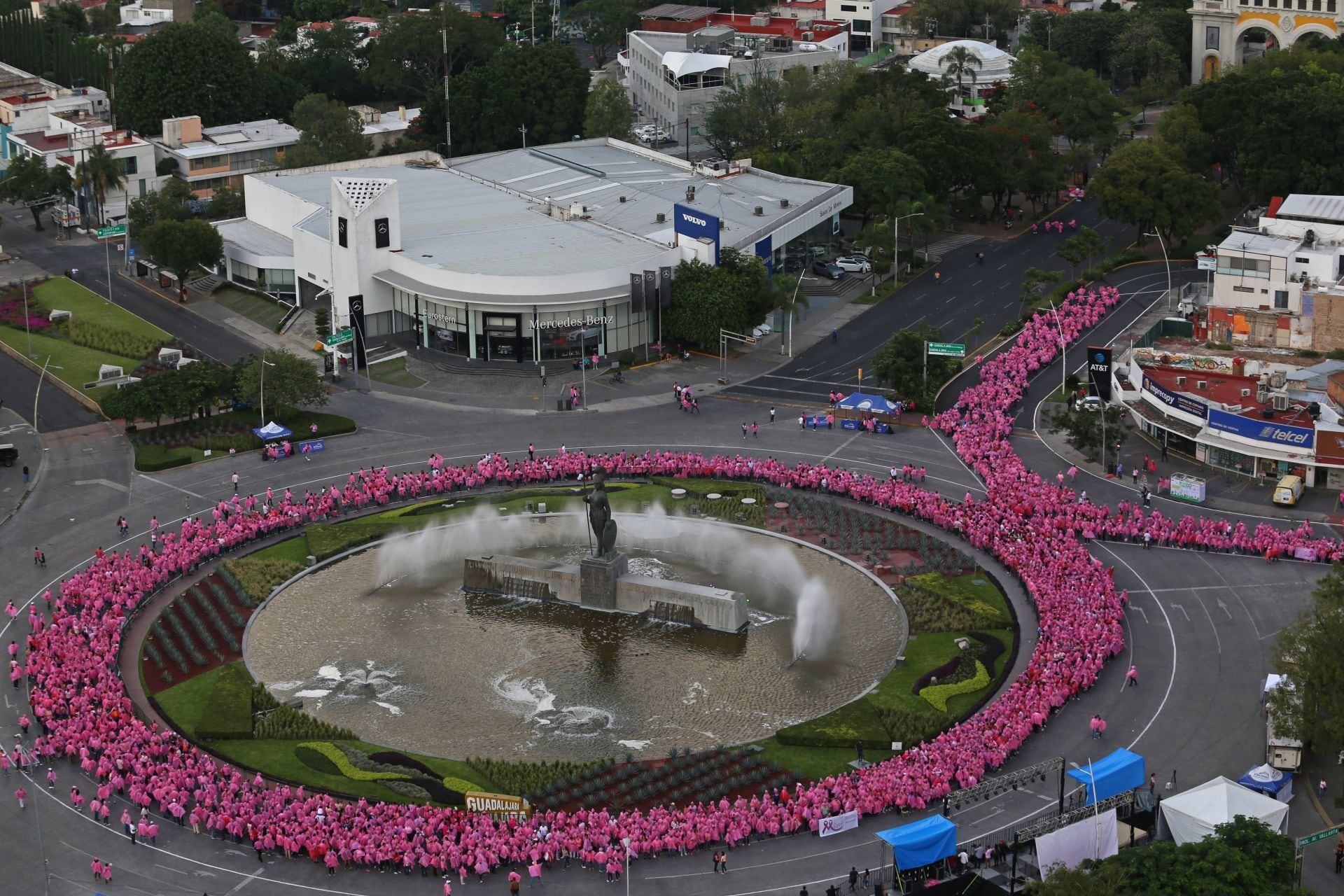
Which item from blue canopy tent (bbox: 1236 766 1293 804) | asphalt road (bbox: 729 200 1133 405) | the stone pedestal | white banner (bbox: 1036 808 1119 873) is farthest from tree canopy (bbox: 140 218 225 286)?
blue canopy tent (bbox: 1236 766 1293 804)

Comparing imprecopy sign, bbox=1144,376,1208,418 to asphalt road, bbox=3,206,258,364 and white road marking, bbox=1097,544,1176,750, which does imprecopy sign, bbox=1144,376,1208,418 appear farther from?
asphalt road, bbox=3,206,258,364

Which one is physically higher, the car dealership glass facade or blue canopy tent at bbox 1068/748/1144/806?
the car dealership glass facade

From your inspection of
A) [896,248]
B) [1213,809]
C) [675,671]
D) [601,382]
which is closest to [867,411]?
[601,382]

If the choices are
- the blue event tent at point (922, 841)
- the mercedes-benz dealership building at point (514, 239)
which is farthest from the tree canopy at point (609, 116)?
the blue event tent at point (922, 841)

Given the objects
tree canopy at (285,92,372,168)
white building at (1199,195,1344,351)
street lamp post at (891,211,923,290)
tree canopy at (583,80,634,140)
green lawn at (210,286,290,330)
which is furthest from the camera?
tree canopy at (583,80,634,140)

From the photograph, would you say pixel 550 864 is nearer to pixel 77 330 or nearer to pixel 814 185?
pixel 77 330

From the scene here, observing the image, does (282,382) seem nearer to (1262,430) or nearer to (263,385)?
(263,385)

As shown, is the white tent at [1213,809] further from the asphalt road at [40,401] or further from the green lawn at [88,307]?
the green lawn at [88,307]

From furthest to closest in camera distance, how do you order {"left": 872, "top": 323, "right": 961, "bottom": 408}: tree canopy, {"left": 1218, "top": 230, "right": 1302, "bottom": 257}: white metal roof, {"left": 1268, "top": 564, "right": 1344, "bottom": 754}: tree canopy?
{"left": 1218, "top": 230, "right": 1302, "bottom": 257}: white metal roof, {"left": 872, "top": 323, "right": 961, "bottom": 408}: tree canopy, {"left": 1268, "top": 564, "right": 1344, "bottom": 754}: tree canopy
